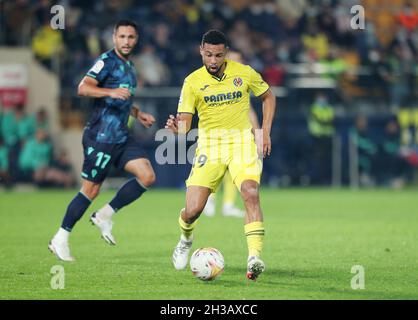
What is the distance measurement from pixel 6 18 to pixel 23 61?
1172 mm

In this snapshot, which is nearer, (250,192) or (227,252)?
(250,192)

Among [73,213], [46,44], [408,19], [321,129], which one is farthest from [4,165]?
[73,213]

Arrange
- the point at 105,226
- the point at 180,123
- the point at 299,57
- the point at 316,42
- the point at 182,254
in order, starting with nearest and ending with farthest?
the point at 180,123, the point at 182,254, the point at 105,226, the point at 299,57, the point at 316,42

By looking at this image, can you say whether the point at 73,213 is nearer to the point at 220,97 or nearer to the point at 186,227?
the point at 186,227

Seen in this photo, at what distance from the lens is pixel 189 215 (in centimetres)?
998

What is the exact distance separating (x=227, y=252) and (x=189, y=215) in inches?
82.8

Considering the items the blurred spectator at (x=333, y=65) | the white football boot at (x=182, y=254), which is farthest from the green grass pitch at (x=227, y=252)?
the blurred spectator at (x=333, y=65)

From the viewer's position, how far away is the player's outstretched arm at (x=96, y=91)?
35.3 feet

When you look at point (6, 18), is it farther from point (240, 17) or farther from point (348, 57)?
point (348, 57)

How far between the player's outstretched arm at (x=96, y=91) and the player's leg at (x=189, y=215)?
1424 millimetres

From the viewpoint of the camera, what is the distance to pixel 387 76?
27125 millimetres

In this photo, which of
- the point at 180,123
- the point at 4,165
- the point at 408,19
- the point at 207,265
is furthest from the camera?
the point at 408,19
